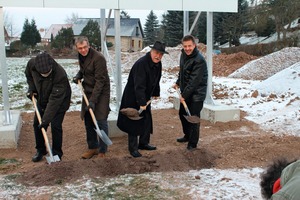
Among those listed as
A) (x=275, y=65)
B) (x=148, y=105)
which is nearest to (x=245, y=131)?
(x=148, y=105)

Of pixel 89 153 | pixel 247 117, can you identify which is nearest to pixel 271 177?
pixel 89 153

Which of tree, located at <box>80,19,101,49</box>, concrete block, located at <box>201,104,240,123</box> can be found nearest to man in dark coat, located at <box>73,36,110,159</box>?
concrete block, located at <box>201,104,240,123</box>

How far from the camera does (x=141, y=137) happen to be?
563 centimetres

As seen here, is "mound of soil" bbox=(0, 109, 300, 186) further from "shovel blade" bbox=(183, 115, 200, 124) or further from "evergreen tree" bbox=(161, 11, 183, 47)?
"evergreen tree" bbox=(161, 11, 183, 47)

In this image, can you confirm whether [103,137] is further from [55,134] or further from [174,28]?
[174,28]

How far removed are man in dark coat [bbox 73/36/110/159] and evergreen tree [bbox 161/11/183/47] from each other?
1230 inches

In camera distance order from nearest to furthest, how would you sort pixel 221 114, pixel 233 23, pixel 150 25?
pixel 221 114 → pixel 233 23 → pixel 150 25

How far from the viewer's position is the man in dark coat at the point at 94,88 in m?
5.06

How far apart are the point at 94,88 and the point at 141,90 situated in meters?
0.67

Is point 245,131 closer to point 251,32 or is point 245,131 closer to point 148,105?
point 148,105

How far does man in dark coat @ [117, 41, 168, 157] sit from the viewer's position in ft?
16.4

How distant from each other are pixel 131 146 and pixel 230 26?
33.2 metres

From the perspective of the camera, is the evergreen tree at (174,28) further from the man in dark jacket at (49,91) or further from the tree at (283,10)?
the man in dark jacket at (49,91)

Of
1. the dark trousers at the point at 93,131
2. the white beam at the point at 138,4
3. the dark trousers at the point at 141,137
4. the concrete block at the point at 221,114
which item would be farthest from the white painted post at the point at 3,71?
the concrete block at the point at 221,114
